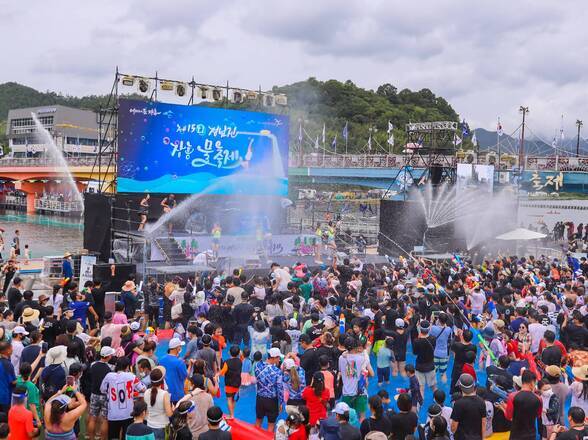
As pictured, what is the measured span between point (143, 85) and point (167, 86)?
1.16 m

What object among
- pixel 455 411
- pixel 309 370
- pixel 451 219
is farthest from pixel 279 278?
pixel 451 219

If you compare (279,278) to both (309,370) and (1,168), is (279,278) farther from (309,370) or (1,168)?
(1,168)

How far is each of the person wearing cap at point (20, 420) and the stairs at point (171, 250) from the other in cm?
1458

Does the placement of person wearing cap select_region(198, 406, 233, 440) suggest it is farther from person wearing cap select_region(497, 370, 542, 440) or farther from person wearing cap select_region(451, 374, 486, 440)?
person wearing cap select_region(497, 370, 542, 440)

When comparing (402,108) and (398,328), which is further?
(402,108)

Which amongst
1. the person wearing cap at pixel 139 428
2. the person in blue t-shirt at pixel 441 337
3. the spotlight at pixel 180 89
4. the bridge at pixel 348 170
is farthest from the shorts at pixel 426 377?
the spotlight at pixel 180 89

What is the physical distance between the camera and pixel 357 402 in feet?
26.3

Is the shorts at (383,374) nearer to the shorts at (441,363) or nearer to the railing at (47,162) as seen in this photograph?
the shorts at (441,363)

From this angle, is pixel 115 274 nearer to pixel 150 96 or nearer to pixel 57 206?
pixel 150 96

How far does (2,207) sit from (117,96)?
5135 centimetres

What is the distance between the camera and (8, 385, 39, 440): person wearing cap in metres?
5.95

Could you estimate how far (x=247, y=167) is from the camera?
2542cm

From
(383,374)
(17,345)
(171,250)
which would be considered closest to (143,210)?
(171,250)

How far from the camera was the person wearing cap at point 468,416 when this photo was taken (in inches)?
249
